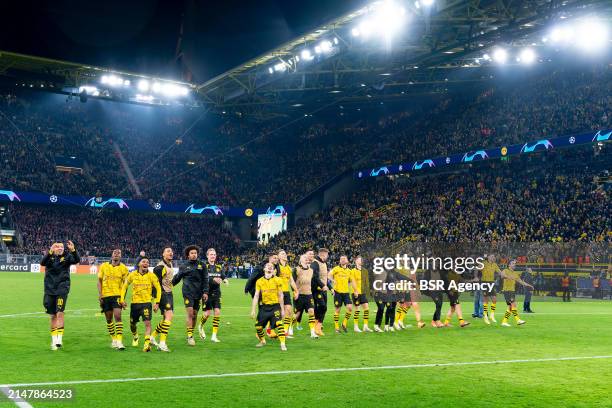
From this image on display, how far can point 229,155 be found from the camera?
70438 mm

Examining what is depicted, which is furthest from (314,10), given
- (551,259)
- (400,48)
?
(551,259)

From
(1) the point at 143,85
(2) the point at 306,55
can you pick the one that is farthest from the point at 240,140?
(2) the point at 306,55

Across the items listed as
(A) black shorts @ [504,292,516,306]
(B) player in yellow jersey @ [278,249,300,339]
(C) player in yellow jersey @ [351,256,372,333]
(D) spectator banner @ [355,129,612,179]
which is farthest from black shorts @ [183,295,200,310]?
(D) spectator banner @ [355,129,612,179]

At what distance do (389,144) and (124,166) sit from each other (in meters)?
27.0

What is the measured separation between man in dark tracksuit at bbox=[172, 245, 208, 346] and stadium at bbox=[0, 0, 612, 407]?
0.05 m

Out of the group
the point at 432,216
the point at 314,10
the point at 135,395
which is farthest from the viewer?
the point at 432,216

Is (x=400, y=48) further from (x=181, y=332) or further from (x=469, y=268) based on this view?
(x=181, y=332)

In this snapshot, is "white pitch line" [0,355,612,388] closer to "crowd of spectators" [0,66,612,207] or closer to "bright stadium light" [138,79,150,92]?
"crowd of spectators" [0,66,612,207]

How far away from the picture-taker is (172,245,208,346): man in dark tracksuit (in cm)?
1378

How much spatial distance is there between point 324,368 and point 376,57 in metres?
35.6

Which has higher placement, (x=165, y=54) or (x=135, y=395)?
(x=165, y=54)

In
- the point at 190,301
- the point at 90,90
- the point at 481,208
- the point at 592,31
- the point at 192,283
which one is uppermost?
the point at 90,90

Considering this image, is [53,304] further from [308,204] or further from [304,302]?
[308,204]

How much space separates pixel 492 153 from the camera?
48.0 m
